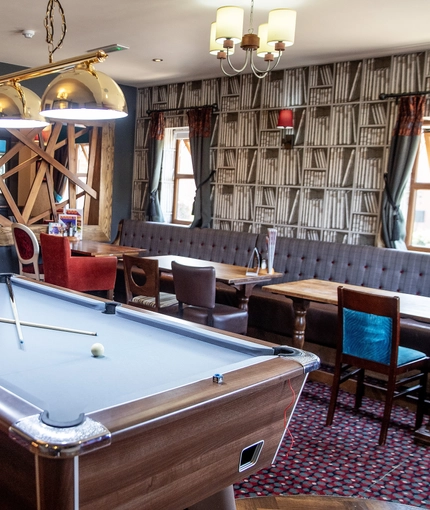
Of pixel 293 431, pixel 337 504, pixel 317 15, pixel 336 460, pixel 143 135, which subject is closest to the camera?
pixel 337 504

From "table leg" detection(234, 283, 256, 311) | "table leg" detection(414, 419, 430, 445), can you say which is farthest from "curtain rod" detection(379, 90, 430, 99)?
"table leg" detection(414, 419, 430, 445)

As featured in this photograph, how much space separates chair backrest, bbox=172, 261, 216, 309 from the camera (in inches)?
172

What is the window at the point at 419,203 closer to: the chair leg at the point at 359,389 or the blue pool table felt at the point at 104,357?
the chair leg at the point at 359,389

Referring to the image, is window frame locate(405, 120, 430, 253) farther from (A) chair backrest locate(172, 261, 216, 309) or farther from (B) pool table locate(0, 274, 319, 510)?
(B) pool table locate(0, 274, 319, 510)

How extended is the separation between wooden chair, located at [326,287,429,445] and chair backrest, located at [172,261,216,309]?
43.3 inches

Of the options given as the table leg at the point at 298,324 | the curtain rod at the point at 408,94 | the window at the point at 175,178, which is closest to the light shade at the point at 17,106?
the table leg at the point at 298,324

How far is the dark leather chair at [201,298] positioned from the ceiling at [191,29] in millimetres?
2183

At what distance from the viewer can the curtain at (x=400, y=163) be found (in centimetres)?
555

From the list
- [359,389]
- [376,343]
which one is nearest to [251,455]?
[376,343]

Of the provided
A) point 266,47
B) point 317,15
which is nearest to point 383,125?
point 317,15

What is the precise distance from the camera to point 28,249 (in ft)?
20.3

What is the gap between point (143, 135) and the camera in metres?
8.41

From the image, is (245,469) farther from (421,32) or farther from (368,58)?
(368,58)

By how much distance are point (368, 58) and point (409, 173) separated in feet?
4.47
